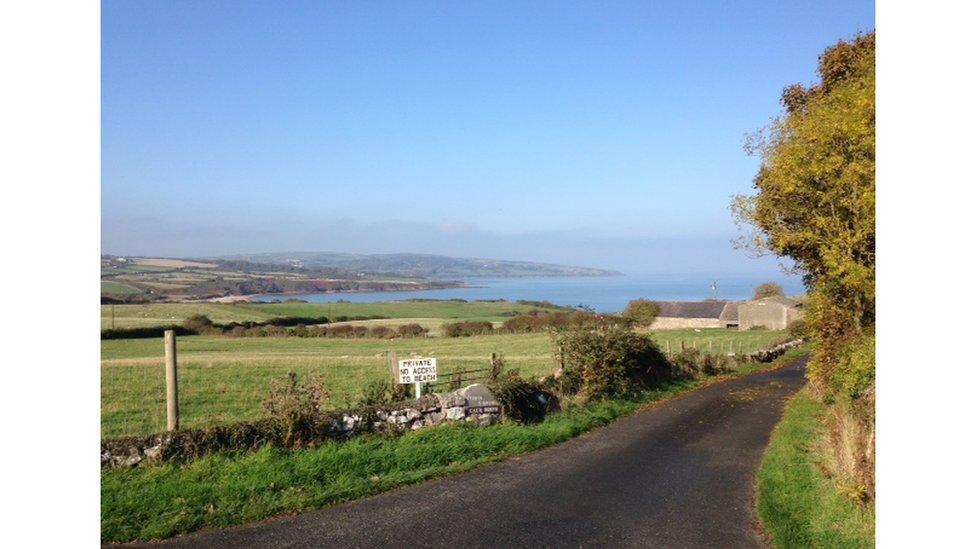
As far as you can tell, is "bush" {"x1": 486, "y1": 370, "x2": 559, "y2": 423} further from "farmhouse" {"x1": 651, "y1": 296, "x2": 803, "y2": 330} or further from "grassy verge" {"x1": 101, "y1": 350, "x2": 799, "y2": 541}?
"farmhouse" {"x1": 651, "y1": 296, "x2": 803, "y2": 330}

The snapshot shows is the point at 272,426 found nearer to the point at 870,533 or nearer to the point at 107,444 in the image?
→ the point at 107,444

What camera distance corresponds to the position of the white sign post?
12.9m

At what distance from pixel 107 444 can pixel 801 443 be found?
969cm

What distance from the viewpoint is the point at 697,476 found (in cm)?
971

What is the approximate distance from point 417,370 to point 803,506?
22.1 ft

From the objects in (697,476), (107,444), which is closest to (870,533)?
(697,476)

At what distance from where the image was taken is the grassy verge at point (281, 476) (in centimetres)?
737

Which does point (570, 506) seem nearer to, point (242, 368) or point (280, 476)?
point (280, 476)

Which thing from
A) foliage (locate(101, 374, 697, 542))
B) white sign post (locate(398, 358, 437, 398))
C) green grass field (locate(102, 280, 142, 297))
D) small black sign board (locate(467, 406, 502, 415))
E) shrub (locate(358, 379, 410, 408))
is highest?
green grass field (locate(102, 280, 142, 297))

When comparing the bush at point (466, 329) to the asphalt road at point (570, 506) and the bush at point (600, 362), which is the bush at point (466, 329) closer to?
the bush at point (600, 362)

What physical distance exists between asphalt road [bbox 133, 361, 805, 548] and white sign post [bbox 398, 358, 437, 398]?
2687 mm

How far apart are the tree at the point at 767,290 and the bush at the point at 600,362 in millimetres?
56209

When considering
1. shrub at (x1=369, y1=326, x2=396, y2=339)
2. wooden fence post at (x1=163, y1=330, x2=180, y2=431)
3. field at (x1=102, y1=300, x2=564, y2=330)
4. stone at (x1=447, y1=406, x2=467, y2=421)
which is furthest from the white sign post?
field at (x1=102, y1=300, x2=564, y2=330)

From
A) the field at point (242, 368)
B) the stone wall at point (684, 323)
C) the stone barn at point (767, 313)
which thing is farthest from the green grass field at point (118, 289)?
the stone barn at point (767, 313)
